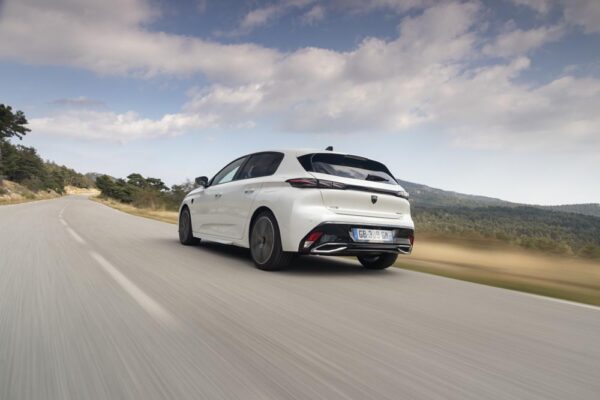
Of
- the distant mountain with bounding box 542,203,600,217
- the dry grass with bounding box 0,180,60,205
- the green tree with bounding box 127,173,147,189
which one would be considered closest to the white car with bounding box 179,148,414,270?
the distant mountain with bounding box 542,203,600,217

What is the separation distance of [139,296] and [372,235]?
2.87 meters

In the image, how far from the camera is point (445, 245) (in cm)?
1016

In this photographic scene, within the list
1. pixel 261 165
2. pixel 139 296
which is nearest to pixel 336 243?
pixel 261 165

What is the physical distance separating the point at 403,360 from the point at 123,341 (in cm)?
166

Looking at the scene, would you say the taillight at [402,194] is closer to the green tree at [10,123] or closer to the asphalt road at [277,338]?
the asphalt road at [277,338]

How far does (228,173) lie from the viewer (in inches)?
309

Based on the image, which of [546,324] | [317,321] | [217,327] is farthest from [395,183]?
[217,327]

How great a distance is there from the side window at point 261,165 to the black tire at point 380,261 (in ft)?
6.47

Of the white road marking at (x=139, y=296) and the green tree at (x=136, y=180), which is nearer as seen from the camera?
the white road marking at (x=139, y=296)

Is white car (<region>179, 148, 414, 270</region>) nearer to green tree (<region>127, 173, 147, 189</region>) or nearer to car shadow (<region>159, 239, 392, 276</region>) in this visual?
car shadow (<region>159, 239, 392, 276</region>)

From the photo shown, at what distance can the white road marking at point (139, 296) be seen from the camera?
3.44 metres

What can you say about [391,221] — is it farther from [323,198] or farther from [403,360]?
[403,360]

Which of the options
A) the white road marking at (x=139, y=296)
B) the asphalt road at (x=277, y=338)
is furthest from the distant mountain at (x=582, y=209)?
the white road marking at (x=139, y=296)

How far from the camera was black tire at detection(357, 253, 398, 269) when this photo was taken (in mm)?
6578
